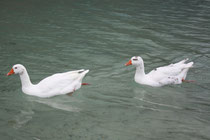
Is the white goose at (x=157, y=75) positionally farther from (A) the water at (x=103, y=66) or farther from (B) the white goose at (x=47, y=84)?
(B) the white goose at (x=47, y=84)

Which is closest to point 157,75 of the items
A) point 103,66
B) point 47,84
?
point 103,66

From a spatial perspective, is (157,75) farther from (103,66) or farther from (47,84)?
(47,84)

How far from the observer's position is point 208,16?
1611 cm

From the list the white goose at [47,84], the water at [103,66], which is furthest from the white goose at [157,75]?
the white goose at [47,84]

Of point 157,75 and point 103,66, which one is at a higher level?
point 103,66

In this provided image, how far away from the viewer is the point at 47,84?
23.4 feet

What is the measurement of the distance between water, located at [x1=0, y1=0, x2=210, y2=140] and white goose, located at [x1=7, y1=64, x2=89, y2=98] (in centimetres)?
19

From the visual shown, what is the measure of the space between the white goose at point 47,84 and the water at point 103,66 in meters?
0.19

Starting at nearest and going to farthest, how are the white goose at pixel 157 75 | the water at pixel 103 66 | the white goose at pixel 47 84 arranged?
the water at pixel 103 66 < the white goose at pixel 47 84 < the white goose at pixel 157 75

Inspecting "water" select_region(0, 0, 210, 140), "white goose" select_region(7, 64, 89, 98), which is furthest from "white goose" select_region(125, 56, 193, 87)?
"white goose" select_region(7, 64, 89, 98)

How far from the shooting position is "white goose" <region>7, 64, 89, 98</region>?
Answer: 716 centimetres

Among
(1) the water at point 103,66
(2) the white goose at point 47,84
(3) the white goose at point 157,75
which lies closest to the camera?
(1) the water at point 103,66

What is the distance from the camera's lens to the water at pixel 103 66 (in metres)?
6.02

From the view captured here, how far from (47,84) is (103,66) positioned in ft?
8.09
